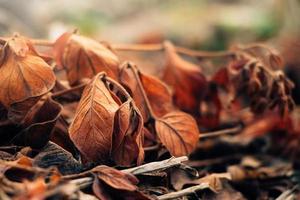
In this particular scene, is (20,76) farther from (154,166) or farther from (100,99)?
(154,166)

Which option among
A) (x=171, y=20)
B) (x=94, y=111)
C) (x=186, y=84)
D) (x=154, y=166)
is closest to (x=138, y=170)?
(x=154, y=166)

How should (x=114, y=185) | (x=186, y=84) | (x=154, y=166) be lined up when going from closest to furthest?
1. (x=114, y=185)
2. (x=154, y=166)
3. (x=186, y=84)

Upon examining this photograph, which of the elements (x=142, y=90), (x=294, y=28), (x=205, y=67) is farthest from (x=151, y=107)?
(x=294, y=28)

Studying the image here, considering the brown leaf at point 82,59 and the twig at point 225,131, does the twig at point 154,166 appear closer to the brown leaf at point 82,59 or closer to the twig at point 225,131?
the brown leaf at point 82,59

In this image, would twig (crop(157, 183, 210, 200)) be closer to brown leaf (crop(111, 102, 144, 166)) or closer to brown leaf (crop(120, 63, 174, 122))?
brown leaf (crop(111, 102, 144, 166))

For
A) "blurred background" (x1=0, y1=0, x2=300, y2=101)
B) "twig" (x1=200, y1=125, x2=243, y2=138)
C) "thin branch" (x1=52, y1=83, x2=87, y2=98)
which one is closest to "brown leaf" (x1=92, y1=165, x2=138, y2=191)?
"thin branch" (x1=52, y1=83, x2=87, y2=98)
